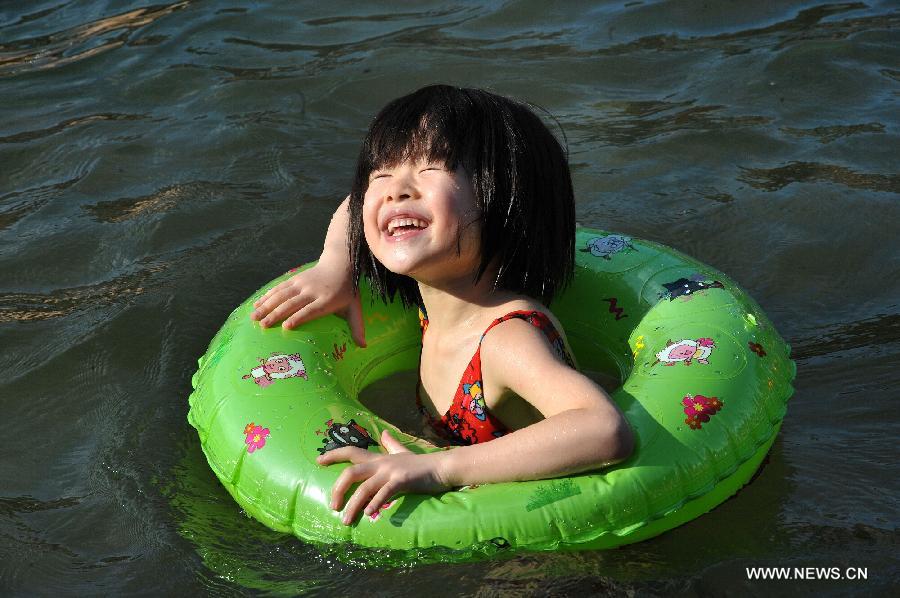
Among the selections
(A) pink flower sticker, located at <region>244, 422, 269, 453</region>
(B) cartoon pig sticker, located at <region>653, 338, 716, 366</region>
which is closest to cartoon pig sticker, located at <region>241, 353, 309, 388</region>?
(A) pink flower sticker, located at <region>244, 422, 269, 453</region>

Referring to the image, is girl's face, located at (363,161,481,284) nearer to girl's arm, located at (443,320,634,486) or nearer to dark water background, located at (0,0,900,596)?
girl's arm, located at (443,320,634,486)

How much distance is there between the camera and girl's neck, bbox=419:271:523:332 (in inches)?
134

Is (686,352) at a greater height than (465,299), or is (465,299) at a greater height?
(465,299)

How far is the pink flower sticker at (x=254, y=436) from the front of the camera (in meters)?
3.14

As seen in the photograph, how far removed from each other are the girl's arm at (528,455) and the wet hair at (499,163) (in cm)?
44

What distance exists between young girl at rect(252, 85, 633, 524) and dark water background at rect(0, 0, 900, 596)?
305 millimetres

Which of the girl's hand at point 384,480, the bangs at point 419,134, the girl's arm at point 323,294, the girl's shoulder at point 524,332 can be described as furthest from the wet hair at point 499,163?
the girl's hand at point 384,480

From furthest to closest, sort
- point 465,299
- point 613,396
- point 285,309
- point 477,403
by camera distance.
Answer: point 285,309, point 465,299, point 477,403, point 613,396

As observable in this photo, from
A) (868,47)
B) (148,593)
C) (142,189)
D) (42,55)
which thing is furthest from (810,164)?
(42,55)

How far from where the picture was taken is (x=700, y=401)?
10.2 ft

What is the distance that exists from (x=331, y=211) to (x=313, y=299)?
64.2 inches

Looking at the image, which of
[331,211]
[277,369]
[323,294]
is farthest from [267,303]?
[331,211]

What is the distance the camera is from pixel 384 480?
291 cm

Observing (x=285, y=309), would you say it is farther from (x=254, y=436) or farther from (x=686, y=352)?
(x=686, y=352)
